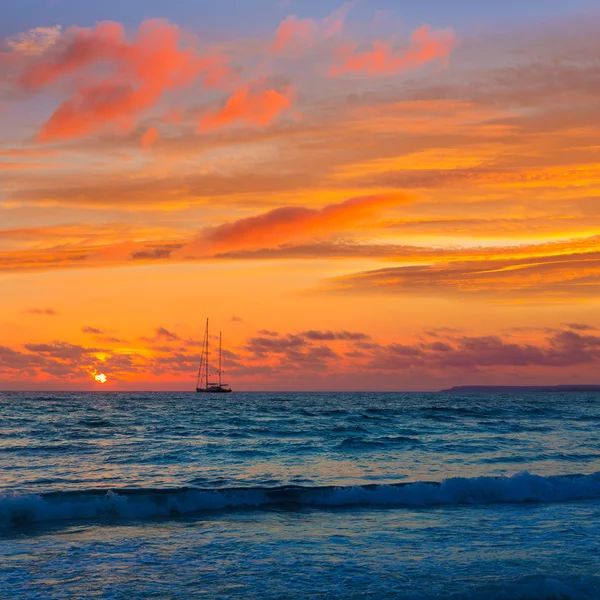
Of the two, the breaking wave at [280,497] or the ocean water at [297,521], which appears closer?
the ocean water at [297,521]

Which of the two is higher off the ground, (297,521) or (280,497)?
(297,521)

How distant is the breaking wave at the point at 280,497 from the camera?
64.5 feet

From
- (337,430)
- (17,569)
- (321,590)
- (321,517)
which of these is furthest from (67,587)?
(337,430)

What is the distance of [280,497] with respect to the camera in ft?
72.5

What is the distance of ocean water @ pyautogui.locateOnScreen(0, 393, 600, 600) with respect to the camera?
12.4 meters

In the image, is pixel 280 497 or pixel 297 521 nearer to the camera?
pixel 297 521

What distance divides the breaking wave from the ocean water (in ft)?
0.20

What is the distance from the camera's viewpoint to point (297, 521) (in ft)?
61.4

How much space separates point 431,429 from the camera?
167 ft

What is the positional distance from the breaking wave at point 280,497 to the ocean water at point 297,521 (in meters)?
0.06

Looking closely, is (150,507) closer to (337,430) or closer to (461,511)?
(461,511)

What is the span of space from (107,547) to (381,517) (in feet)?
26.3

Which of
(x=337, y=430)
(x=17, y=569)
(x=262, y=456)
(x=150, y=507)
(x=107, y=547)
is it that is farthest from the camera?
(x=337, y=430)

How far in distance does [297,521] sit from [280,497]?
3460 mm
